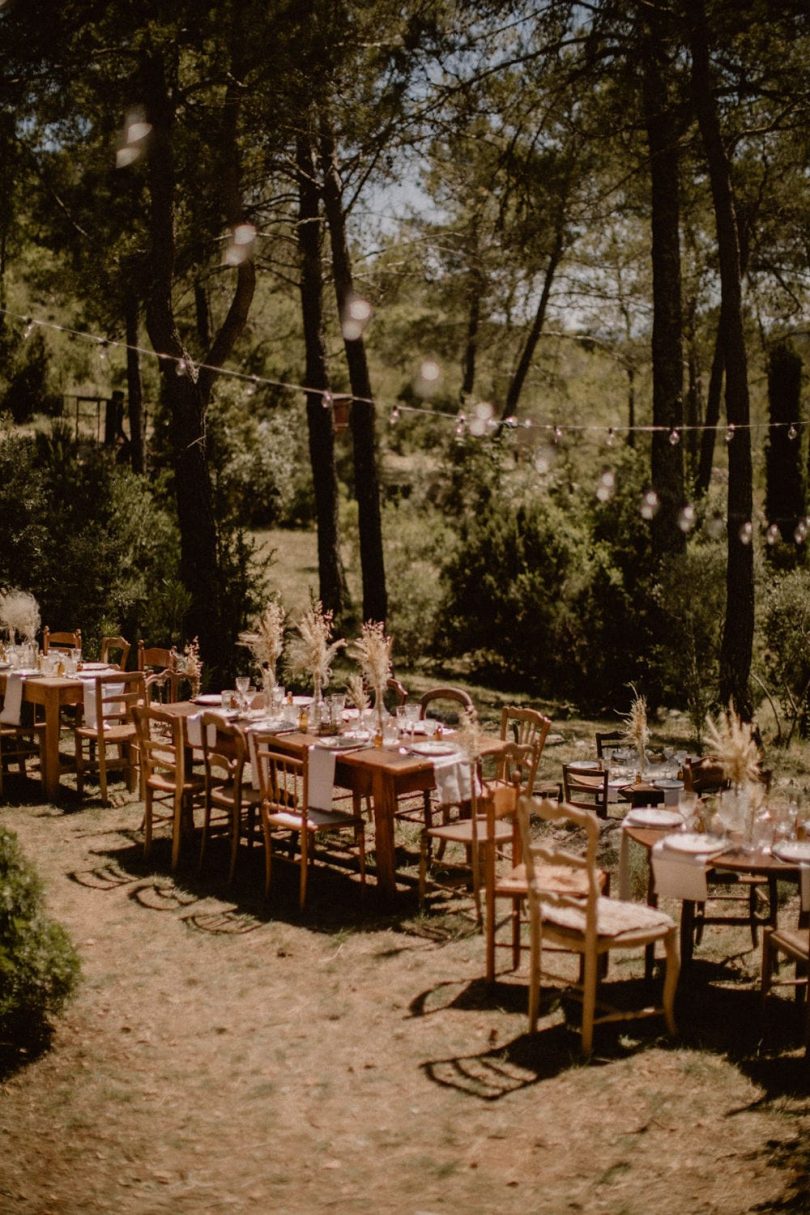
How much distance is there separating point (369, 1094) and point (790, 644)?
7.79 m

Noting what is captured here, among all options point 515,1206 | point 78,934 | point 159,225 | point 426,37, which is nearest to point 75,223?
point 159,225

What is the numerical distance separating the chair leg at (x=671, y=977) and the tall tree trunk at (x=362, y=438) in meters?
9.07

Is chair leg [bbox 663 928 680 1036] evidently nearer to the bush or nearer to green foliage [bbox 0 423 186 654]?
the bush

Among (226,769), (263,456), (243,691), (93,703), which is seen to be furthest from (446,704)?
(263,456)

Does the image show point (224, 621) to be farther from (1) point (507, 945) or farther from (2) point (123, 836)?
(1) point (507, 945)

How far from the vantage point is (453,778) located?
6.20 meters

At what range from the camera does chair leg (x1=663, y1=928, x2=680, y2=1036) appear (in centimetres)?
461

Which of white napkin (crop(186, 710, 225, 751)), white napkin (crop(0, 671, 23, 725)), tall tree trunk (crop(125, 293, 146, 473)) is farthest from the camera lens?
tall tree trunk (crop(125, 293, 146, 473))

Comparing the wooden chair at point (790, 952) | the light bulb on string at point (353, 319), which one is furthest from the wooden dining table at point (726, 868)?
the light bulb on string at point (353, 319)

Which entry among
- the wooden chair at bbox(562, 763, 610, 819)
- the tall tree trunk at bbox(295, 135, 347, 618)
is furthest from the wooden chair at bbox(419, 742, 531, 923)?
the tall tree trunk at bbox(295, 135, 347, 618)

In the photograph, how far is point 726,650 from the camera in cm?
998

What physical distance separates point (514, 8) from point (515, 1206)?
10198mm

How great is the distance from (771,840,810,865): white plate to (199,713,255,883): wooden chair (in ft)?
9.80

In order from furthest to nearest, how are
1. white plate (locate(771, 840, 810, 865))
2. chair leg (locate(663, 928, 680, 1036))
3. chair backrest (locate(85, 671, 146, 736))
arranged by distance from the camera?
chair backrest (locate(85, 671, 146, 736))
white plate (locate(771, 840, 810, 865))
chair leg (locate(663, 928, 680, 1036))
